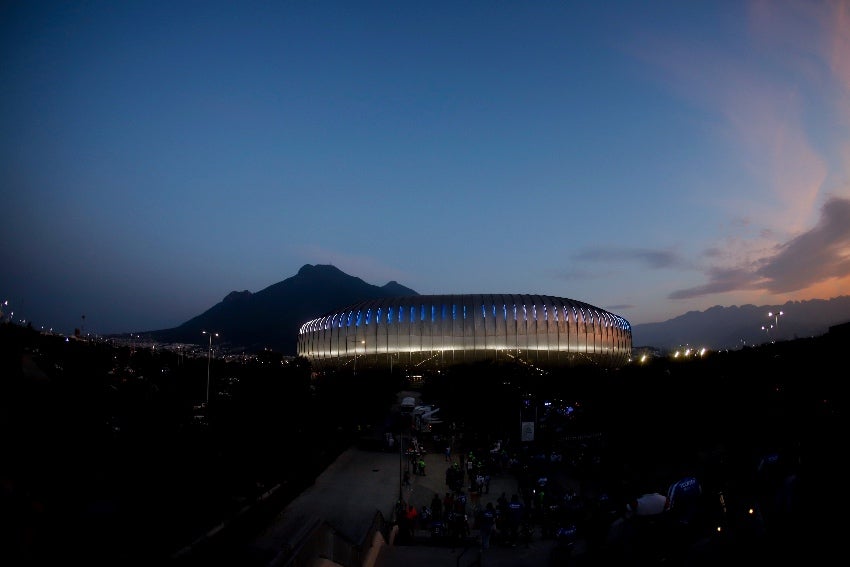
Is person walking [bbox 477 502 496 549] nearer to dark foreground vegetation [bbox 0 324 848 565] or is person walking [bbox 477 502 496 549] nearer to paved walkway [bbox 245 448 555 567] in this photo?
paved walkway [bbox 245 448 555 567]

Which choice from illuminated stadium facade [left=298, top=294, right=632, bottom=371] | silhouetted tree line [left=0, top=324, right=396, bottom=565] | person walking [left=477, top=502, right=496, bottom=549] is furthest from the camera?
illuminated stadium facade [left=298, top=294, right=632, bottom=371]

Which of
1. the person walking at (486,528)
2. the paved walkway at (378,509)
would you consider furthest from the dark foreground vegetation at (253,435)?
the person walking at (486,528)

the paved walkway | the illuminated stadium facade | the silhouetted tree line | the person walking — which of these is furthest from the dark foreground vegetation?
the illuminated stadium facade

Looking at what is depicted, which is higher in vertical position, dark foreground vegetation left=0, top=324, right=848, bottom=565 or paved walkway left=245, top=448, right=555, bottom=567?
dark foreground vegetation left=0, top=324, right=848, bottom=565

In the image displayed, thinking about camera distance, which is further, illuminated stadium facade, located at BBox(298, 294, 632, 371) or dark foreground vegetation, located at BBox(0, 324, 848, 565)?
illuminated stadium facade, located at BBox(298, 294, 632, 371)

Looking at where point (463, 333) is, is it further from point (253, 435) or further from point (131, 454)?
point (131, 454)

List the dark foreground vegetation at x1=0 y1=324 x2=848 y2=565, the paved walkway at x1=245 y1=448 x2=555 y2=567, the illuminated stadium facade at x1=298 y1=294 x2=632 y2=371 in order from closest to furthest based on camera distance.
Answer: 1. the dark foreground vegetation at x1=0 y1=324 x2=848 y2=565
2. the paved walkway at x1=245 y1=448 x2=555 y2=567
3. the illuminated stadium facade at x1=298 y1=294 x2=632 y2=371

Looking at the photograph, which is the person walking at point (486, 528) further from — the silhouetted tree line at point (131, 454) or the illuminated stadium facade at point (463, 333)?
the illuminated stadium facade at point (463, 333)

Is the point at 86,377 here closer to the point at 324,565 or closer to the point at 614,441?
the point at 324,565
